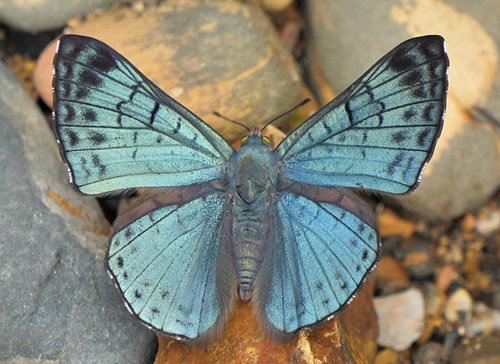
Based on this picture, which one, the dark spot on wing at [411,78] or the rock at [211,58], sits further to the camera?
the rock at [211,58]

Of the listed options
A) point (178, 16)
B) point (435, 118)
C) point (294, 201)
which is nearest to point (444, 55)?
point (435, 118)

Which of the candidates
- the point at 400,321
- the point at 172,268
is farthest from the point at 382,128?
the point at 400,321

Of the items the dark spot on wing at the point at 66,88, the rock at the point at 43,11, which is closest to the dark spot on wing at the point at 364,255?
the dark spot on wing at the point at 66,88

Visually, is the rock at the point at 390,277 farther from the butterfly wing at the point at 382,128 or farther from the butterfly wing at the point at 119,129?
the butterfly wing at the point at 119,129

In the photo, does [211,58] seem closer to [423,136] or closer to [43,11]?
[43,11]

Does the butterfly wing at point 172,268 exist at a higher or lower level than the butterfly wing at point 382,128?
lower

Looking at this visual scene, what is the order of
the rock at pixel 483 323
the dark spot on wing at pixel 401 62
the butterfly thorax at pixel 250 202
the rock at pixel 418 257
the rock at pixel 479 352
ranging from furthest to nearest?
the rock at pixel 418 257 → the rock at pixel 483 323 → the rock at pixel 479 352 → the butterfly thorax at pixel 250 202 → the dark spot on wing at pixel 401 62

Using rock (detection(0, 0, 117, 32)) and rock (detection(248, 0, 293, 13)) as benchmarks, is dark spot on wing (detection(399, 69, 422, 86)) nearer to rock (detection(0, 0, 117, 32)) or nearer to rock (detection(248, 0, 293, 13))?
rock (detection(248, 0, 293, 13))
